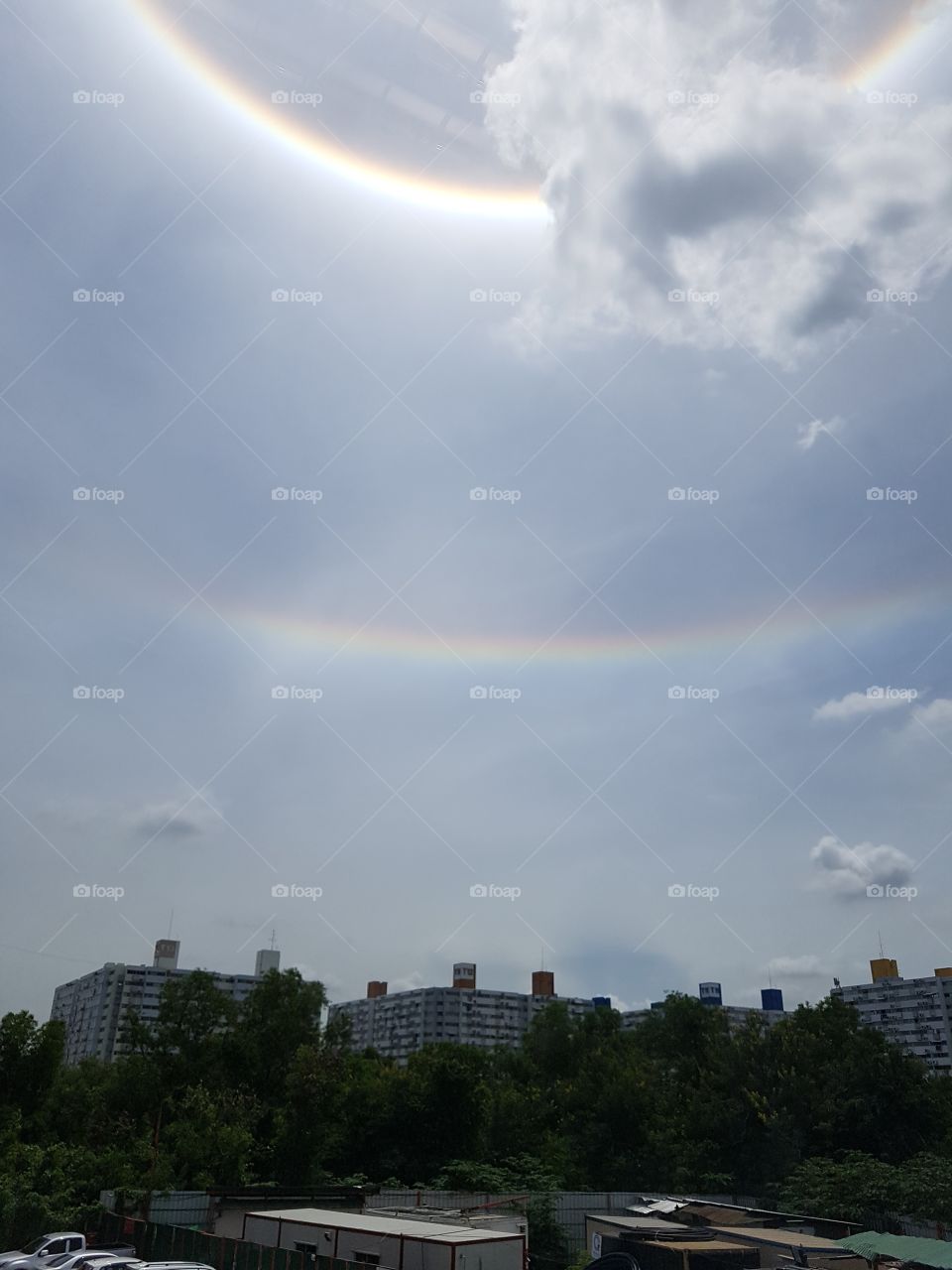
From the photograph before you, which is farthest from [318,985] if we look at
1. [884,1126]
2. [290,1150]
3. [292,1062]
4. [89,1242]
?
[884,1126]

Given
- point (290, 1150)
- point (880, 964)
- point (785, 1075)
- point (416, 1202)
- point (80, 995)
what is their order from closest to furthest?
1. point (416, 1202)
2. point (290, 1150)
3. point (785, 1075)
4. point (880, 964)
5. point (80, 995)

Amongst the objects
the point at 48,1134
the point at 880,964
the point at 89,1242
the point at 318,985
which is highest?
the point at 880,964

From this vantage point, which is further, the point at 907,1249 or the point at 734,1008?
the point at 734,1008

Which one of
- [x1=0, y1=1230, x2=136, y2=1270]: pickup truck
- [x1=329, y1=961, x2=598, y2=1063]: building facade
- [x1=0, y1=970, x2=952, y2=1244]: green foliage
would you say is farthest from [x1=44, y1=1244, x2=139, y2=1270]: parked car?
[x1=329, y1=961, x2=598, y2=1063]: building facade

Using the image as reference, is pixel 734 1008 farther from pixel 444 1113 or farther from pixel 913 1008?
pixel 444 1113

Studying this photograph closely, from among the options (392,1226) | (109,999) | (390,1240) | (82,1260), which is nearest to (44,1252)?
(82,1260)

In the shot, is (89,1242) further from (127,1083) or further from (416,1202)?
(127,1083)

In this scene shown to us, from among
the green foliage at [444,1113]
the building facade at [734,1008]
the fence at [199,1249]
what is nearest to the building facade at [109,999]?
the building facade at [734,1008]
